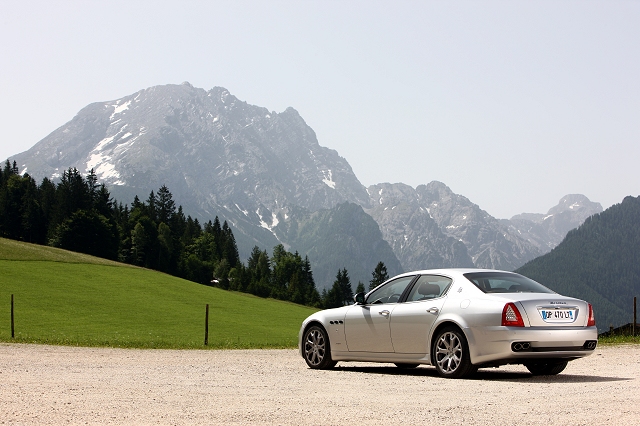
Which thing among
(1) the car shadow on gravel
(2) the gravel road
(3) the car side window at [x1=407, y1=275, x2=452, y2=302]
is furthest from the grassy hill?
(3) the car side window at [x1=407, y1=275, x2=452, y2=302]

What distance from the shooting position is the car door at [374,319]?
46.6ft

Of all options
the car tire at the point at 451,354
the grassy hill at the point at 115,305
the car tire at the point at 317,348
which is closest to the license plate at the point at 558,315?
the car tire at the point at 451,354

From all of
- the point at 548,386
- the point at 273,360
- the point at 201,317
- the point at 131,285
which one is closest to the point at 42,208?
the point at 131,285

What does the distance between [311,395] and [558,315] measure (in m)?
4.27

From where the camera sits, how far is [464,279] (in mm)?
13469

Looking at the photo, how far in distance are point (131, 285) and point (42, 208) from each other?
53.1 meters

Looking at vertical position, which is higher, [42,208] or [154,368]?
[42,208]

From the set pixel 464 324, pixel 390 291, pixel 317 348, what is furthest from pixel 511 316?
pixel 317 348

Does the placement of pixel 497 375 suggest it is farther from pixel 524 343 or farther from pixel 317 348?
pixel 317 348

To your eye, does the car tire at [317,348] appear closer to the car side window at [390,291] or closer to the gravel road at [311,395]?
the gravel road at [311,395]

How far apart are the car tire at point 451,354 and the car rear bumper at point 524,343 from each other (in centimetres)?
16

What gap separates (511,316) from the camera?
486 inches

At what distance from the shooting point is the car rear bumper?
12219 millimetres

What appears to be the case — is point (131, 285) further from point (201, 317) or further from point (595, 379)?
point (595, 379)
